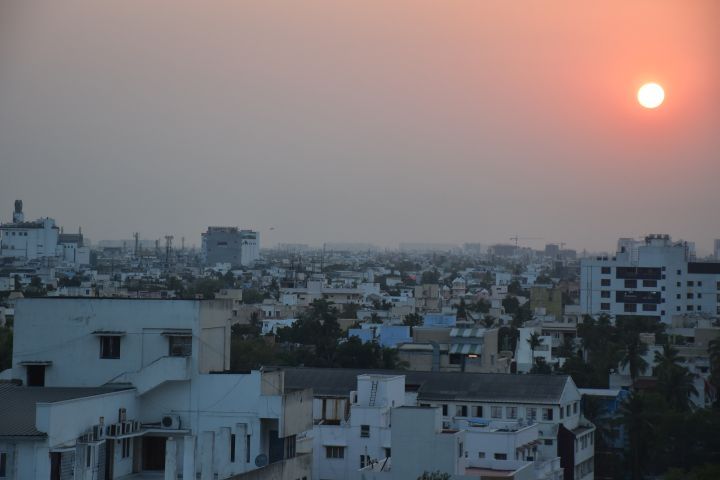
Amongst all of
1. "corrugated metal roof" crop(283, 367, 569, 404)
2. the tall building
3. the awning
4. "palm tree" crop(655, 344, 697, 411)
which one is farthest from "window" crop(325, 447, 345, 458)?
the tall building

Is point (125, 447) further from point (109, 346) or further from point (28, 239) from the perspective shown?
point (28, 239)

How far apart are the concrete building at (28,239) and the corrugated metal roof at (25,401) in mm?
153876

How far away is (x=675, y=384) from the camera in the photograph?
144 feet

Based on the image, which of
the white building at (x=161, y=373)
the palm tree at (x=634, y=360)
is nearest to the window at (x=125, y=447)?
the white building at (x=161, y=373)

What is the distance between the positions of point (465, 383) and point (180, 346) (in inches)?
705

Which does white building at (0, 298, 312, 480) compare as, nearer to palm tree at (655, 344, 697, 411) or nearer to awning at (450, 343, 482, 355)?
palm tree at (655, 344, 697, 411)

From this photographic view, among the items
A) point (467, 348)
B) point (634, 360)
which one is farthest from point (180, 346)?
point (634, 360)

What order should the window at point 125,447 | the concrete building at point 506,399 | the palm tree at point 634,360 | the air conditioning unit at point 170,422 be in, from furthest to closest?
the palm tree at point 634,360
the concrete building at point 506,399
the air conditioning unit at point 170,422
the window at point 125,447

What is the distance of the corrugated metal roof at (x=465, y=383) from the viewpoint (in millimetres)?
32312

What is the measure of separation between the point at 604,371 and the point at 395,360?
1076 centimetres

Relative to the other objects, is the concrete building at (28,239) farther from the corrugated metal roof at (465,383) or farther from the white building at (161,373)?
the white building at (161,373)

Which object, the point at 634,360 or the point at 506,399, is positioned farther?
the point at 634,360

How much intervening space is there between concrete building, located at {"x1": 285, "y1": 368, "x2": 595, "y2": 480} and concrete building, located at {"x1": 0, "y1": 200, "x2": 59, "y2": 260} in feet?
453

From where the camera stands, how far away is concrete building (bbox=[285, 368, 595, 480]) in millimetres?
32062
